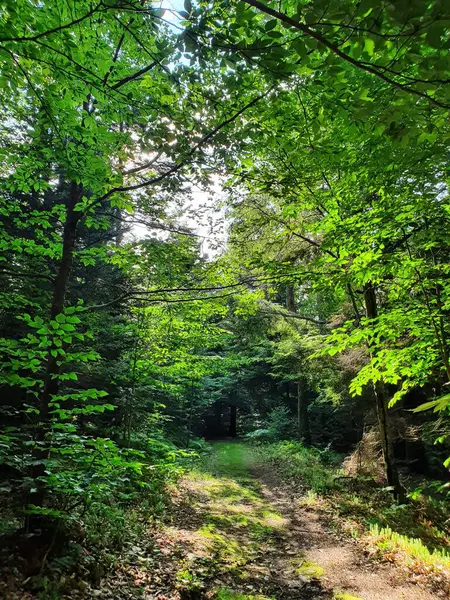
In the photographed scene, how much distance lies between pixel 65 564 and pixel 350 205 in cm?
686

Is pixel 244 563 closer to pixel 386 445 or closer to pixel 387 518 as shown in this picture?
pixel 387 518

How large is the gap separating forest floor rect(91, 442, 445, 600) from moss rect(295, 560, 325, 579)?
15 mm

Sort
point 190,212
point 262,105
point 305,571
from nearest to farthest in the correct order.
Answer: point 262,105 → point 305,571 → point 190,212

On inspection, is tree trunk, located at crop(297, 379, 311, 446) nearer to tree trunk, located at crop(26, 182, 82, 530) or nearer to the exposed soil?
the exposed soil

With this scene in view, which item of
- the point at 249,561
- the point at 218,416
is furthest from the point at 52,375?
the point at 218,416

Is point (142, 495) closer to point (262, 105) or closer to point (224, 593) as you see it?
point (224, 593)

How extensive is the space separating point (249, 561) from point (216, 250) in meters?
5.25

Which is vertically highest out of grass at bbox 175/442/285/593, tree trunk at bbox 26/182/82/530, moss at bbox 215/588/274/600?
tree trunk at bbox 26/182/82/530

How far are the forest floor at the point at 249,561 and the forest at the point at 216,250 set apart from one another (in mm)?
46

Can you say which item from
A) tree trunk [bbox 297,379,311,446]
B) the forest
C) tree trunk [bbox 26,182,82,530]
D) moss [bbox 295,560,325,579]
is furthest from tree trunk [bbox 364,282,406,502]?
tree trunk [bbox 297,379,311,446]

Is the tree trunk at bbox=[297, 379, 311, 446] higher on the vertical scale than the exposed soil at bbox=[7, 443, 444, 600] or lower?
higher

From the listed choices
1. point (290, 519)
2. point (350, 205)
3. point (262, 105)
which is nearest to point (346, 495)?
point (290, 519)

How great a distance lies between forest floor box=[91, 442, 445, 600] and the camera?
460cm

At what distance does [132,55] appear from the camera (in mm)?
4645
